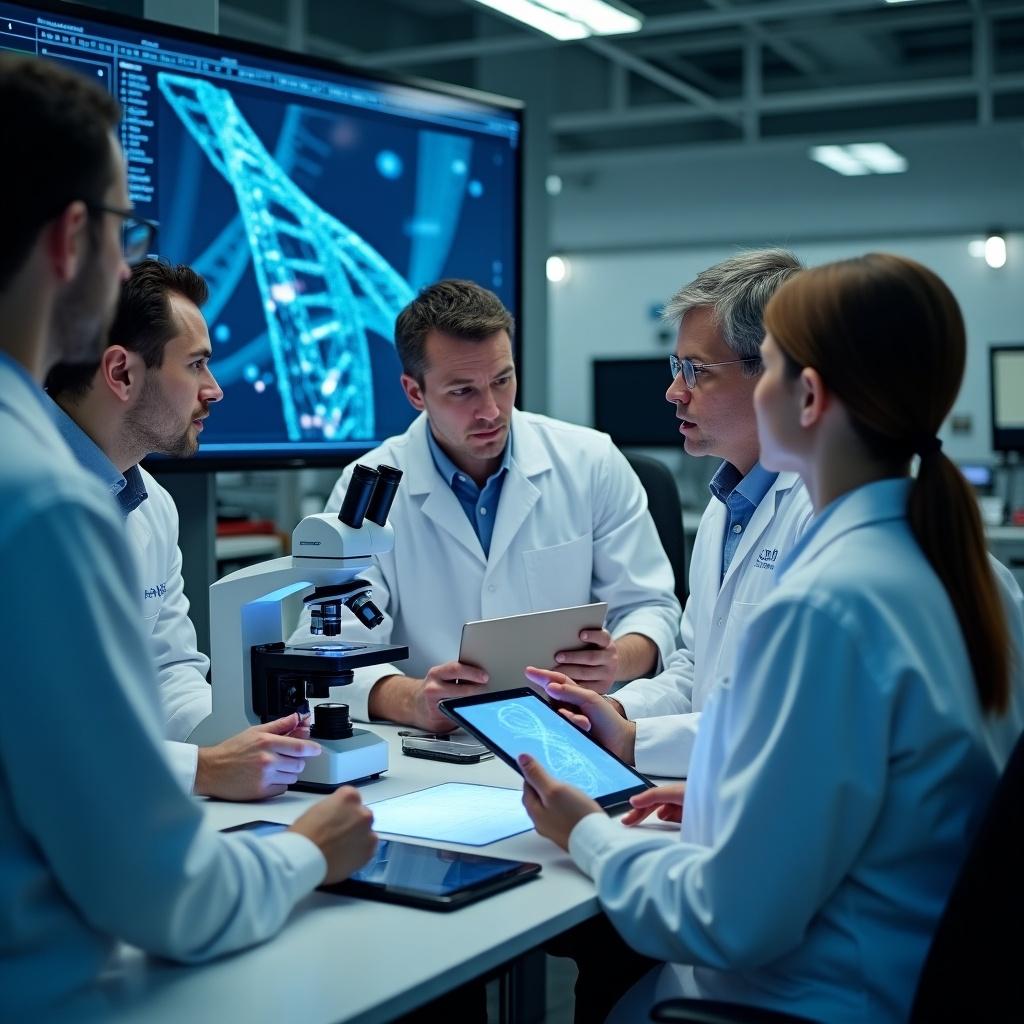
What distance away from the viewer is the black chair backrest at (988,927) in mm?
1065

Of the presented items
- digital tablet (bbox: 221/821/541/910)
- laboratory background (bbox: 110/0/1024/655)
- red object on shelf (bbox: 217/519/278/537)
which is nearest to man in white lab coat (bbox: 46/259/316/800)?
digital tablet (bbox: 221/821/541/910)

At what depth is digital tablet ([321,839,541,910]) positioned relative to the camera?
1277mm

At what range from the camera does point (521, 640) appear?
6.41 feet

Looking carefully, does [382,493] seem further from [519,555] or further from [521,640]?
[519,555]

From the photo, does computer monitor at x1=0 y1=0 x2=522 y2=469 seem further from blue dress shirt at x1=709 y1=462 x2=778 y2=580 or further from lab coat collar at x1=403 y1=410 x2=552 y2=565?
blue dress shirt at x1=709 y1=462 x2=778 y2=580

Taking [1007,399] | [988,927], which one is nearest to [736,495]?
[988,927]

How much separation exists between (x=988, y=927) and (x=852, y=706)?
0.71 ft

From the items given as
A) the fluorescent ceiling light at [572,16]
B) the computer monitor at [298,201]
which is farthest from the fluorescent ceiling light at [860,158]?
the computer monitor at [298,201]

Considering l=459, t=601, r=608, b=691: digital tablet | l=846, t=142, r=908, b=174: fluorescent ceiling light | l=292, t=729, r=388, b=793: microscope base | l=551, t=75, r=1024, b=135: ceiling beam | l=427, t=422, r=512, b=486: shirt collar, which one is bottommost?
l=292, t=729, r=388, b=793: microscope base

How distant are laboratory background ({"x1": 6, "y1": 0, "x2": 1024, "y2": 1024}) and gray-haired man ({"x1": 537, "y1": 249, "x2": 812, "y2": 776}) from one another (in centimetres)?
24

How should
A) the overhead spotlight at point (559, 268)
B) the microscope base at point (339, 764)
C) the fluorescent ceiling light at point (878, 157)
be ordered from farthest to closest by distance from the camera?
the overhead spotlight at point (559, 268), the fluorescent ceiling light at point (878, 157), the microscope base at point (339, 764)

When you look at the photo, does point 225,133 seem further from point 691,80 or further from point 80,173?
point 691,80

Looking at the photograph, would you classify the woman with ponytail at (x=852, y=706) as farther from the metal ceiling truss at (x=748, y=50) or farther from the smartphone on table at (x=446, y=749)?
the metal ceiling truss at (x=748, y=50)

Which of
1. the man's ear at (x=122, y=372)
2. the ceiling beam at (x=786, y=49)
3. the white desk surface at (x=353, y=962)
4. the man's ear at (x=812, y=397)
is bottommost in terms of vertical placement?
the white desk surface at (x=353, y=962)
